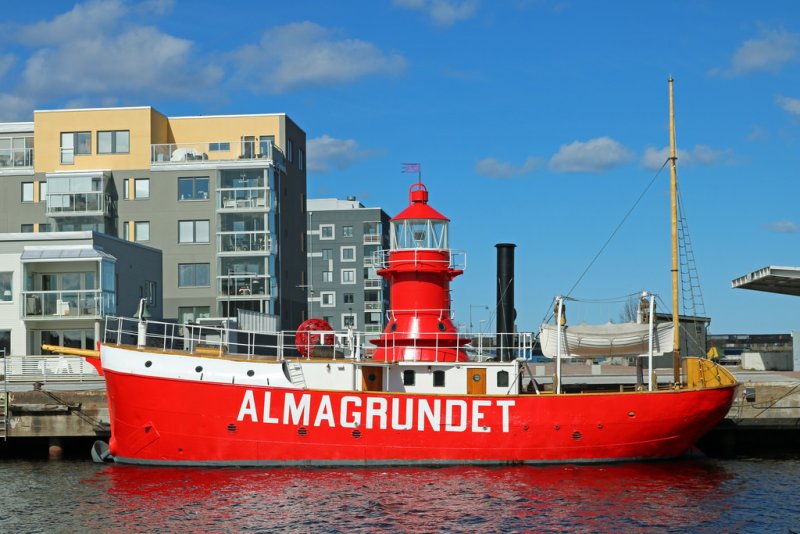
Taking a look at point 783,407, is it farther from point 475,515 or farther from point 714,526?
point 475,515

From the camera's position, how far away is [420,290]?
30188 millimetres

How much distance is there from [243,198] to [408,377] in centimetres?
3362

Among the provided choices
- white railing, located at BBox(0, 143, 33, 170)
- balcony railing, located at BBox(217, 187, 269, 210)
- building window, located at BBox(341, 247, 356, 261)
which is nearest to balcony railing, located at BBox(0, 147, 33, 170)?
white railing, located at BBox(0, 143, 33, 170)

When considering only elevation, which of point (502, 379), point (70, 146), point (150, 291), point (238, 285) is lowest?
point (502, 379)

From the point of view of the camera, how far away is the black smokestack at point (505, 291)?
32.7 m

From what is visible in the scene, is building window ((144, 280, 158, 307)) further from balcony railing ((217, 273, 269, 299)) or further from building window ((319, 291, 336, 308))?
building window ((319, 291, 336, 308))

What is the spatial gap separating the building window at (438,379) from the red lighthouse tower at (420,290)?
25.4 inches

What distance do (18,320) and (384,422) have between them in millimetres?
24283

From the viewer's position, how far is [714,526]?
2100 centimetres

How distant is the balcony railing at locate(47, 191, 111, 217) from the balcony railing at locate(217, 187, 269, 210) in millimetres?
6795

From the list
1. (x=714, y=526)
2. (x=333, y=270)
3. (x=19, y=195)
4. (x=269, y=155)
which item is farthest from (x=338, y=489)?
(x=333, y=270)

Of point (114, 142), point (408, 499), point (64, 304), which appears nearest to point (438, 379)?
point (408, 499)

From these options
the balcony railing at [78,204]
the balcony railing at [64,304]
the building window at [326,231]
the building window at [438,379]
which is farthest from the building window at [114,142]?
the building window at [326,231]

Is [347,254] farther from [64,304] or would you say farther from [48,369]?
[48,369]
